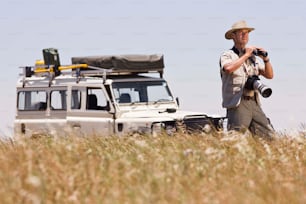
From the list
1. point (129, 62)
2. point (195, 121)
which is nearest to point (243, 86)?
point (195, 121)

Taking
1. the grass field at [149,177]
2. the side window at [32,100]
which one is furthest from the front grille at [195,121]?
the grass field at [149,177]

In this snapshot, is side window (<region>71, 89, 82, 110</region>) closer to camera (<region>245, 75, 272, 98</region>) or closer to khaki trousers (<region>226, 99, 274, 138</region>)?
khaki trousers (<region>226, 99, 274, 138</region>)

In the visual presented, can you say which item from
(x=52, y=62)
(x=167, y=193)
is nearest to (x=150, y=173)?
(x=167, y=193)

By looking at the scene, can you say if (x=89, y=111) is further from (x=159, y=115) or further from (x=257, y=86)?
(x=257, y=86)

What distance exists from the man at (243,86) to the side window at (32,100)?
737 centimetres

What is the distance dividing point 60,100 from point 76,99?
60cm

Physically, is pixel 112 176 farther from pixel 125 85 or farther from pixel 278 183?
pixel 125 85

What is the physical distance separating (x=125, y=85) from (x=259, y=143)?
22.1 feet

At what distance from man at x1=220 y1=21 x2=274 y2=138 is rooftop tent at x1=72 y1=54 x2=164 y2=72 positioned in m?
5.84

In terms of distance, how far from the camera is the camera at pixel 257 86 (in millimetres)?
9579

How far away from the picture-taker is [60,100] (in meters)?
16.2

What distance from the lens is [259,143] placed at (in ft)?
29.4

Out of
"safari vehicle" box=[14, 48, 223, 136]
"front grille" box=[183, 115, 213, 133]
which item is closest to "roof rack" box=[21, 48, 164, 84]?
"safari vehicle" box=[14, 48, 223, 136]

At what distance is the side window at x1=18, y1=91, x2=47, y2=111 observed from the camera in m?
16.7
